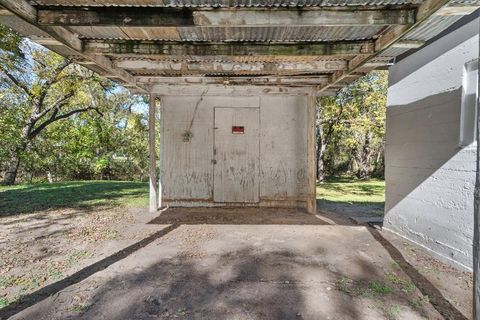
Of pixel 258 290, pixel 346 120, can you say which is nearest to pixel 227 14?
pixel 258 290

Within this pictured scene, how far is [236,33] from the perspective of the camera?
3354mm

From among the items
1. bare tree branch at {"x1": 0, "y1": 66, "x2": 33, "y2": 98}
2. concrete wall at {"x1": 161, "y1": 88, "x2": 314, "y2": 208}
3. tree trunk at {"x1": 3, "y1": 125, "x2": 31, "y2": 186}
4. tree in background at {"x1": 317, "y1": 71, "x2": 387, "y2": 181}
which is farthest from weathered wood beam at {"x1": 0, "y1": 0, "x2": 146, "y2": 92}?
tree in background at {"x1": 317, "y1": 71, "x2": 387, "y2": 181}

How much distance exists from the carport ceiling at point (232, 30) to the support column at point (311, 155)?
122cm

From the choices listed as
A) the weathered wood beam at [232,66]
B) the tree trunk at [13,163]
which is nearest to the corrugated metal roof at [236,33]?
the weathered wood beam at [232,66]

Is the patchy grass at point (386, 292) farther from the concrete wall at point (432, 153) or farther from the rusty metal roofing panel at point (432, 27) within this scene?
the rusty metal roofing panel at point (432, 27)

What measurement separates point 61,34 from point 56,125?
1392 cm

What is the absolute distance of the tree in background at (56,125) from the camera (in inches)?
449

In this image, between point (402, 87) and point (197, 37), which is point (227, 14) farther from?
point (402, 87)

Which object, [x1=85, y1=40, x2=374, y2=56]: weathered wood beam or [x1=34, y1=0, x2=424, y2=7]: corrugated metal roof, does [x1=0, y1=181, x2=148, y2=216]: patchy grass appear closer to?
[x1=85, y1=40, x2=374, y2=56]: weathered wood beam

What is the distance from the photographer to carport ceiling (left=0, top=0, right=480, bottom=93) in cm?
264

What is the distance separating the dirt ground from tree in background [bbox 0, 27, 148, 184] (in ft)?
22.0

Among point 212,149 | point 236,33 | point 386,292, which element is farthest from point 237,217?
point 236,33

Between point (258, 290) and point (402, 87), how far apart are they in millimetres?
3934

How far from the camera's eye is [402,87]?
15.2 feet
